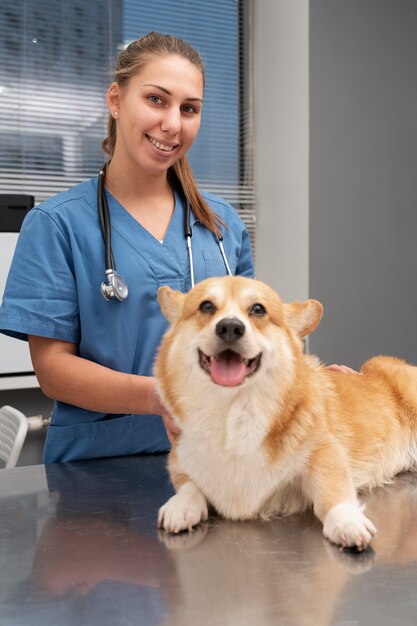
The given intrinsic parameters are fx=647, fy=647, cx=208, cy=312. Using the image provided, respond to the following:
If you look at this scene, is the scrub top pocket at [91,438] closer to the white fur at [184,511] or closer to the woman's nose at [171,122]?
the white fur at [184,511]

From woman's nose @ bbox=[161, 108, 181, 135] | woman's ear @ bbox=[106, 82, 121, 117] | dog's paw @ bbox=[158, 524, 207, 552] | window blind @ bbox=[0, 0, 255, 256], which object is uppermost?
window blind @ bbox=[0, 0, 255, 256]

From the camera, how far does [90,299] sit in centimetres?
141

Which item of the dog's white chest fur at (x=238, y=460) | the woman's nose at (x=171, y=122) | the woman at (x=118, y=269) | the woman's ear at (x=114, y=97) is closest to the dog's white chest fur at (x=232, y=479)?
the dog's white chest fur at (x=238, y=460)

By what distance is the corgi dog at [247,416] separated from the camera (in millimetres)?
960

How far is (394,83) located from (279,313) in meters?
2.54

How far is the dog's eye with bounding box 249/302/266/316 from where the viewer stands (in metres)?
1.03

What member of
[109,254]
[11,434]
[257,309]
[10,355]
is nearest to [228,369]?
[257,309]

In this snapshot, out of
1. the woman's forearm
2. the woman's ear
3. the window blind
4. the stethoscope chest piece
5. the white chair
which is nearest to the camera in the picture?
the woman's forearm

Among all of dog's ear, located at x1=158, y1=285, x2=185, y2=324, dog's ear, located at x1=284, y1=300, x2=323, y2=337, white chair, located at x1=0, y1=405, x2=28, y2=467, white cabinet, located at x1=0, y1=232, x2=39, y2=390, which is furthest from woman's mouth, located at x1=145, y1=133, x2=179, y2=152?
white cabinet, located at x1=0, y1=232, x2=39, y2=390

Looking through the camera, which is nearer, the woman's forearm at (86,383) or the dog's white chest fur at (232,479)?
the dog's white chest fur at (232,479)

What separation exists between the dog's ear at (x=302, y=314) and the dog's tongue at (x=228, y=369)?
174mm

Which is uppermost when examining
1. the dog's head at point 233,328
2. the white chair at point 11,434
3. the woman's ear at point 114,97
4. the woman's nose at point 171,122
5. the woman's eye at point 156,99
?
the woman's ear at point 114,97

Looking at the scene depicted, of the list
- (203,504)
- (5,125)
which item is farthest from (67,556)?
(5,125)

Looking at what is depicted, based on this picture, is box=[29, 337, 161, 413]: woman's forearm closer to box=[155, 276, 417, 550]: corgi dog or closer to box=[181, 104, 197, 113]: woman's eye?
box=[155, 276, 417, 550]: corgi dog
